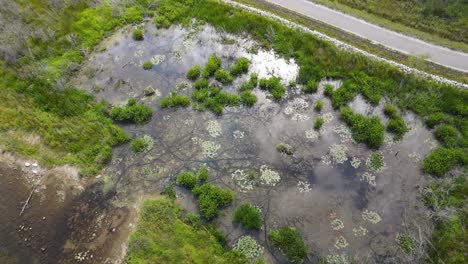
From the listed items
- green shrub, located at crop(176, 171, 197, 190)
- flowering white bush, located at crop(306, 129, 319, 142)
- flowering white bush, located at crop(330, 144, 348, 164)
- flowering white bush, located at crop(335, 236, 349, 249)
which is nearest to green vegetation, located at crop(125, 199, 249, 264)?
green shrub, located at crop(176, 171, 197, 190)

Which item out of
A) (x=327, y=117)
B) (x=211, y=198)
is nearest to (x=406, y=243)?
(x=327, y=117)

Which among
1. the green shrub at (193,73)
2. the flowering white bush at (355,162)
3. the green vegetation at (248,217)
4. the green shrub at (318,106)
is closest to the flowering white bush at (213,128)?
the green shrub at (193,73)

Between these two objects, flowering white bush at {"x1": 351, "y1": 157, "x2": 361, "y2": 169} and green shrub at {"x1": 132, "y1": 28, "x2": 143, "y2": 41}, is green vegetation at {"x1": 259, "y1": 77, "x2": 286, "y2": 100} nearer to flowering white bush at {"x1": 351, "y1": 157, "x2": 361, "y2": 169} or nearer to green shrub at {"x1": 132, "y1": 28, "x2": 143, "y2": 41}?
flowering white bush at {"x1": 351, "y1": 157, "x2": 361, "y2": 169}

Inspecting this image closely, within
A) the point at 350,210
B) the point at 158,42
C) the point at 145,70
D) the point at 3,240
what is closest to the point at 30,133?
the point at 3,240

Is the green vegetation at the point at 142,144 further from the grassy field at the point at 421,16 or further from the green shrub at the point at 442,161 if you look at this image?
the grassy field at the point at 421,16

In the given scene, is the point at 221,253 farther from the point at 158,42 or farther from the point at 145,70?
the point at 158,42

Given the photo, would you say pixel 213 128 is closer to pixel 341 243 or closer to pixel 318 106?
pixel 318 106
